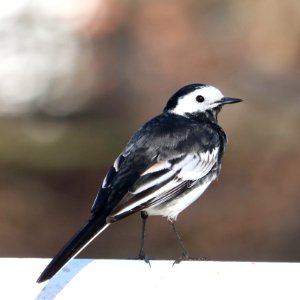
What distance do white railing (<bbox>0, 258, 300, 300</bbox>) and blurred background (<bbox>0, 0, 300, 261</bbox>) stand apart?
3385 millimetres

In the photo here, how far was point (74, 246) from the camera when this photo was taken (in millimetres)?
3320

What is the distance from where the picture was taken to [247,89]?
7418 mm

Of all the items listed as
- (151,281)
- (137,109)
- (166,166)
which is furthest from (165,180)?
(137,109)

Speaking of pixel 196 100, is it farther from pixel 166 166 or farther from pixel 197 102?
pixel 166 166

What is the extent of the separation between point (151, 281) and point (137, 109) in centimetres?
417

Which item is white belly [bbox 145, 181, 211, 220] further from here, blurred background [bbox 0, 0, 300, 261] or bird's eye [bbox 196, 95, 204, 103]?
blurred background [bbox 0, 0, 300, 261]

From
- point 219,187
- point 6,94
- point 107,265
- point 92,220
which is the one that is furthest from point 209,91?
point 6,94

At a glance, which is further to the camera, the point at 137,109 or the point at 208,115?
the point at 137,109

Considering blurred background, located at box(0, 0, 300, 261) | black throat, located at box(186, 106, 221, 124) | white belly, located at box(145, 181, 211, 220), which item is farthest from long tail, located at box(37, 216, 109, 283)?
blurred background, located at box(0, 0, 300, 261)

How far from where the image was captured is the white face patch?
448cm

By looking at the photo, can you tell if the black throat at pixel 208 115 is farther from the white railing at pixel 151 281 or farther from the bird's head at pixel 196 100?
the white railing at pixel 151 281

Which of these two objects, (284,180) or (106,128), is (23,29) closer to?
(106,128)

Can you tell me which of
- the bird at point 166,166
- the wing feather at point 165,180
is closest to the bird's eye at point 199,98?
the bird at point 166,166

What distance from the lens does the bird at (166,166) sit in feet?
12.0
